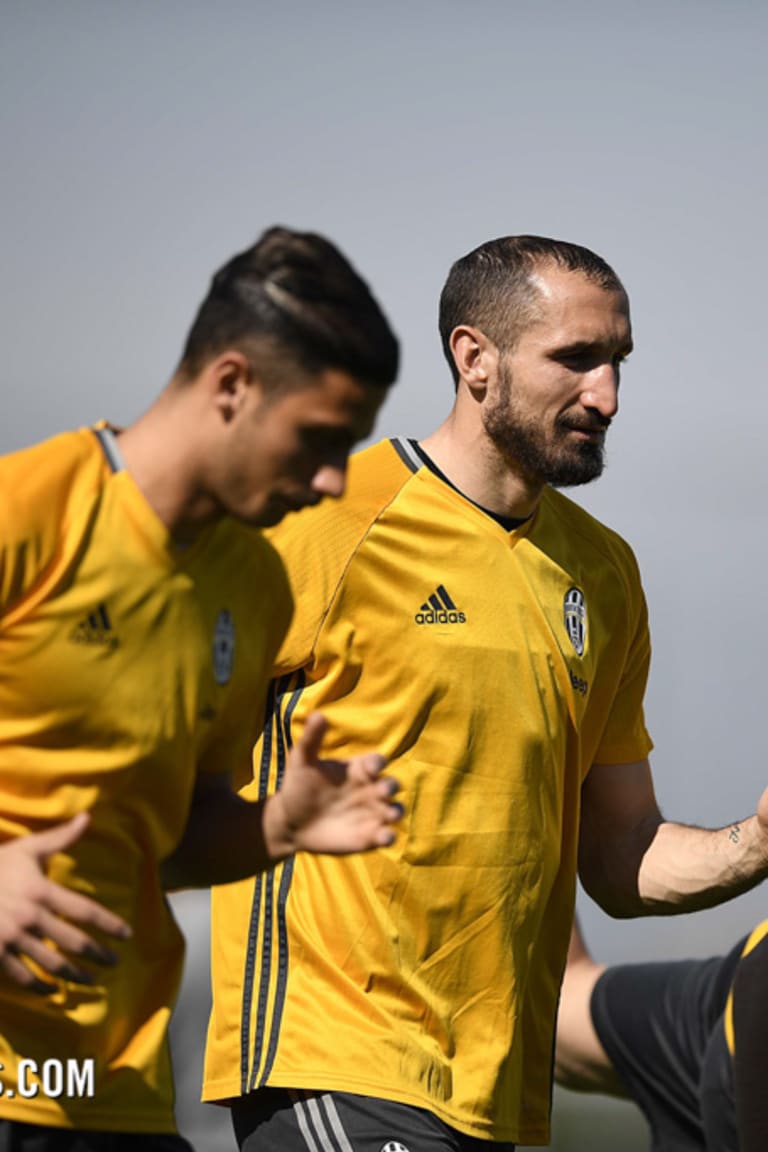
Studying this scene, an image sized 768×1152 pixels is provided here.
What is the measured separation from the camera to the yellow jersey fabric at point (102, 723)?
3.44 meters

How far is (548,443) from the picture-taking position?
5.24 m

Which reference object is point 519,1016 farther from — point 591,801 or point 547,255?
point 547,255

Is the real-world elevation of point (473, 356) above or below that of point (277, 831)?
above

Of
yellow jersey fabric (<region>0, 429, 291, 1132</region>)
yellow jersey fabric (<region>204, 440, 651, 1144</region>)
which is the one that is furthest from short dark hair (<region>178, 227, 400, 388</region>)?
yellow jersey fabric (<region>204, 440, 651, 1144</region>)

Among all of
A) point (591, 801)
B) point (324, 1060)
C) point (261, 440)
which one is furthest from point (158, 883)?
point (591, 801)

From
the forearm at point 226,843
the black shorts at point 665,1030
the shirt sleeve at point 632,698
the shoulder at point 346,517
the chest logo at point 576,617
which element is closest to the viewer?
the forearm at point 226,843

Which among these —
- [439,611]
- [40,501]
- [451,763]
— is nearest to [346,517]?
[439,611]

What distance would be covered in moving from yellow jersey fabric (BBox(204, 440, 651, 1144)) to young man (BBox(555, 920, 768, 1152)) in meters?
1.64

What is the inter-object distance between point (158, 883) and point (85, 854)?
205mm

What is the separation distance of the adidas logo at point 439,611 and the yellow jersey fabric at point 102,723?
1406 mm

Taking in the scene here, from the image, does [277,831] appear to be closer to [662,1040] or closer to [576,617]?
[576,617]

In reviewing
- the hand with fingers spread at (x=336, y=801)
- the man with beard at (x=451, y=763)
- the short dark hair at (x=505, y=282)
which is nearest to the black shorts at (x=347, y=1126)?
the man with beard at (x=451, y=763)

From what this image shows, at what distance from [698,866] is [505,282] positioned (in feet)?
5.51

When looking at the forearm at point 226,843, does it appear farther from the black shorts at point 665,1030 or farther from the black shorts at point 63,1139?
the black shorts at point 665,1030
